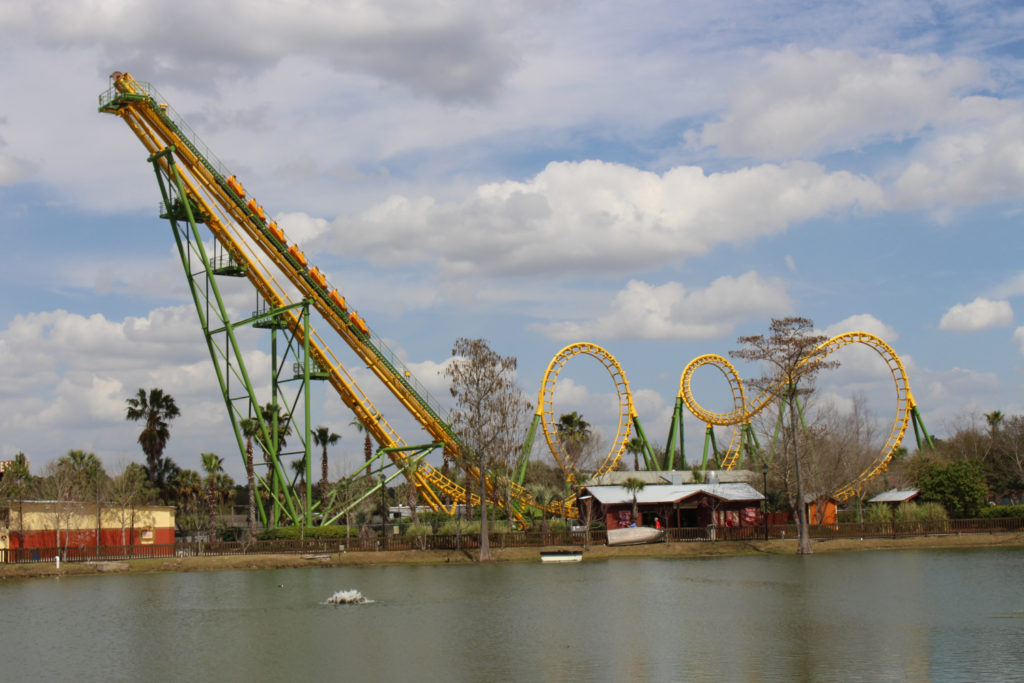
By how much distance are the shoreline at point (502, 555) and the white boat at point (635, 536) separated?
2.20 feet

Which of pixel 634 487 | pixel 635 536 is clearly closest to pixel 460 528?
pixel 635 536

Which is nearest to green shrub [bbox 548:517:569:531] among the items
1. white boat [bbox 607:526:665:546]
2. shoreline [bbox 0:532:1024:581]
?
white boat [bbox 607:526:665:546]

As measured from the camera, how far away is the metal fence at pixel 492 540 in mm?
50312

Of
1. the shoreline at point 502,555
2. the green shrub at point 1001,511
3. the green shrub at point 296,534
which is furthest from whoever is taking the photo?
the green shrub at point 1001,511

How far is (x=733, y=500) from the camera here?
59531mm

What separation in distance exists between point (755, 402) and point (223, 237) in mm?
39323

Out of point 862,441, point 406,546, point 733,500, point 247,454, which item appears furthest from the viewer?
point 862,441

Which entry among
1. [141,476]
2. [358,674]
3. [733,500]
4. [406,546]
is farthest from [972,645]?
[141,476]

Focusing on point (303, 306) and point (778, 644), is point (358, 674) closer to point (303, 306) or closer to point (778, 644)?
point (778, 644)

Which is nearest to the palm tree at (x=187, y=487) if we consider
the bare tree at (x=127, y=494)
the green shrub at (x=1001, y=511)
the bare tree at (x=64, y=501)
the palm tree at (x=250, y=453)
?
the bare tree at (x=127, y=494)

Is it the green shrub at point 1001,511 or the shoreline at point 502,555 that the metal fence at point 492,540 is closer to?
the shoreline at point 502,555

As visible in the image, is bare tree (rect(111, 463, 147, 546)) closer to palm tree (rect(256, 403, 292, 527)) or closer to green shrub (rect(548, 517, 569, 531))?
palm tree (rect(256, 403, 292, 527))

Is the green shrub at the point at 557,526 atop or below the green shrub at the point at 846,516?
atop

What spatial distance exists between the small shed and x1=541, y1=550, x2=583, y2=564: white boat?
444 inches
